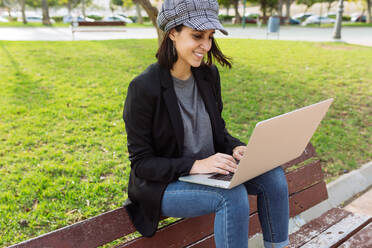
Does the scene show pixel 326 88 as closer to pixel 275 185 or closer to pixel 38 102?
pixel 38 102

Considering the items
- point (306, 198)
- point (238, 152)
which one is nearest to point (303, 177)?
point (306, 198)

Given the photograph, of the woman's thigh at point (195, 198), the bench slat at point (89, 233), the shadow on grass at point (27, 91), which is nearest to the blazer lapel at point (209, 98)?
the woman's thigh at point (195, 198)

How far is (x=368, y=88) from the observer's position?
680cm

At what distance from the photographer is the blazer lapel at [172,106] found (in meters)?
2.02

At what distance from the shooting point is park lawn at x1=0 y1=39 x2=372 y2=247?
3197 mm

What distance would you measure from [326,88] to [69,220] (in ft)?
17.0

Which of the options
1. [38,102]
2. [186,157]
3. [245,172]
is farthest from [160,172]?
[38,102]

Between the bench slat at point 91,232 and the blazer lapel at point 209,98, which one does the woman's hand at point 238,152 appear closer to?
the blazer lapel at point 209,98

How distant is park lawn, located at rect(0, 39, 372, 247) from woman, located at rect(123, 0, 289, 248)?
1.30m

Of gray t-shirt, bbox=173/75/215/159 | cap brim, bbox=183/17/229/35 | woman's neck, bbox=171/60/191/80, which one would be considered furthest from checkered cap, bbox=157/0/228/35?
gray t-shirt, bbox=173/75/215/159

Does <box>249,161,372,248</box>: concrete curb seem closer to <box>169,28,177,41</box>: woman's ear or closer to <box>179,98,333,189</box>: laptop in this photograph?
<box>179,98,333,189</box>: laptop

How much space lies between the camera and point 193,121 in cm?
216

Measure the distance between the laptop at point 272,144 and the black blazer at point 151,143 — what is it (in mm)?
114

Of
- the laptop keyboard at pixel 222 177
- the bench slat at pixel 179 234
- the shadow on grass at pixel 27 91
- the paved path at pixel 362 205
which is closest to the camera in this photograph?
the laptop keyboard at pixel 222 177
